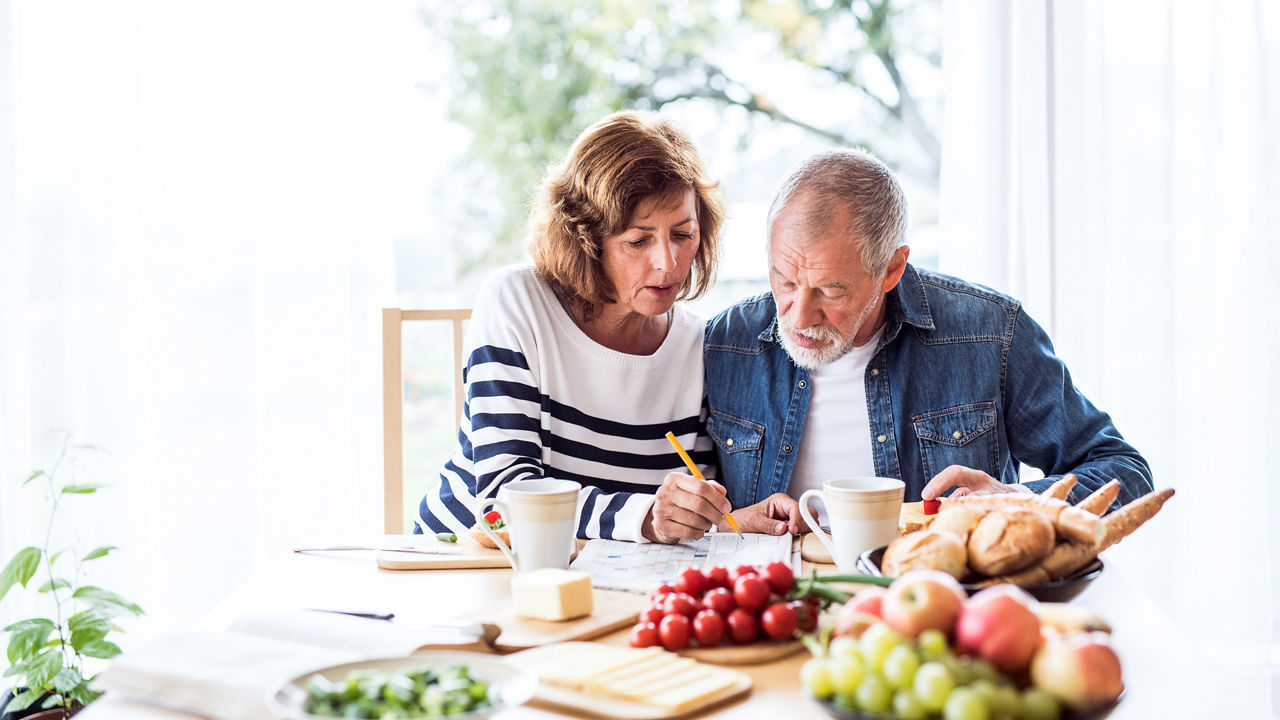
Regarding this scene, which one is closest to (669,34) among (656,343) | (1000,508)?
(656,343)

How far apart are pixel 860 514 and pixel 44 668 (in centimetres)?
147

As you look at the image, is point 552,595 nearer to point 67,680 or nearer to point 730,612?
point 730,612

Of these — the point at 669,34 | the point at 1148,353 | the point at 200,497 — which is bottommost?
the point at 200,497

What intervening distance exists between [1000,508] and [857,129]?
3.15 metres

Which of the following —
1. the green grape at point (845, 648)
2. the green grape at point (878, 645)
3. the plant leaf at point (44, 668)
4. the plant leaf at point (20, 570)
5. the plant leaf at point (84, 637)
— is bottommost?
the plant leaf at point (44, 668)

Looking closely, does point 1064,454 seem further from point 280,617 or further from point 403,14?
point 403,14

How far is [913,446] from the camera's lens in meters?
1.74

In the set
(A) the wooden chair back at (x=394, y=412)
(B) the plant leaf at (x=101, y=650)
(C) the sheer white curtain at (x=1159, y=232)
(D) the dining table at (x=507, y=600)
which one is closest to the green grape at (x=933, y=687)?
(D) the dining table at (x=507, y=600)

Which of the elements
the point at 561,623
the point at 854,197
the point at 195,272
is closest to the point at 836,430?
the point at 854,197

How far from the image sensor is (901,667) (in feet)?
2.24

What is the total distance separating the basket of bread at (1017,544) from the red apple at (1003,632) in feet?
0.88

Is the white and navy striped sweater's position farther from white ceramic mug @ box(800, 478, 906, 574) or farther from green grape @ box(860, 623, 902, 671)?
green grape @ box(860, 623, 902, 671)

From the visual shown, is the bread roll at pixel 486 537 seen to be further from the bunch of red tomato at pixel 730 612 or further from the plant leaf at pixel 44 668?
the plant leaf at pixel 44 668

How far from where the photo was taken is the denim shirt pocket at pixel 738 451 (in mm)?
1757
